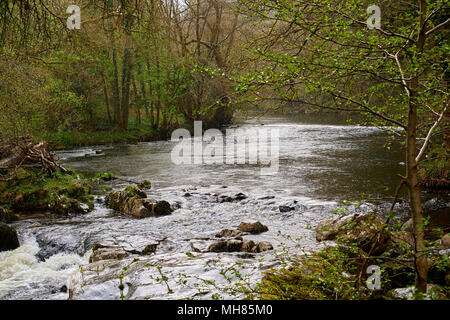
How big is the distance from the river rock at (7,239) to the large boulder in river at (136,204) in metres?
3.05

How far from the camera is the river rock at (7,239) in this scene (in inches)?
300

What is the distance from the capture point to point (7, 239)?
769cm

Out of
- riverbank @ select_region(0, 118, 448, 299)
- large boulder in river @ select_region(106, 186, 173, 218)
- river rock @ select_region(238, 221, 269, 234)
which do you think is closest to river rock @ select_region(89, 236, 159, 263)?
riverbank @ select_region(0, 118, 448, 299)

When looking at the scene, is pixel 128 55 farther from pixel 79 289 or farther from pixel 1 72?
pixel 79 289

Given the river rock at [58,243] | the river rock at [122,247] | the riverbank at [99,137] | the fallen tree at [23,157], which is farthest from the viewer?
the riverbank at [99,137]

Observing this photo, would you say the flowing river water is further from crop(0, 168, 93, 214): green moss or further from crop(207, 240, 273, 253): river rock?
crop(0, 168, 93, 214): green moss

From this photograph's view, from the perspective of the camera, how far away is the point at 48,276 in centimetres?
644

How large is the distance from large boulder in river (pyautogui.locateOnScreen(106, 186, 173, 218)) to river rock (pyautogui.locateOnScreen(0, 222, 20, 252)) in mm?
3052

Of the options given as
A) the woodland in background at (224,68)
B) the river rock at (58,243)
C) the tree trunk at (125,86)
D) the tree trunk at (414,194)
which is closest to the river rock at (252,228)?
the woodland in background at (224,68)

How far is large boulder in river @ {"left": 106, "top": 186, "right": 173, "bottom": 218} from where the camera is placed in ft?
33.5

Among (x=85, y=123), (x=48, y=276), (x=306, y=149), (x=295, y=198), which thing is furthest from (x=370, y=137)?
(x=48, y=276)

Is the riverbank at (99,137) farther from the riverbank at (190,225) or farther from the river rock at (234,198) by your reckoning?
the river rock at (234,198)

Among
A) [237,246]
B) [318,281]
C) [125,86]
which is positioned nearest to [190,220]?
[237,246]

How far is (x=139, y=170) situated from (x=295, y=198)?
7935 mm
